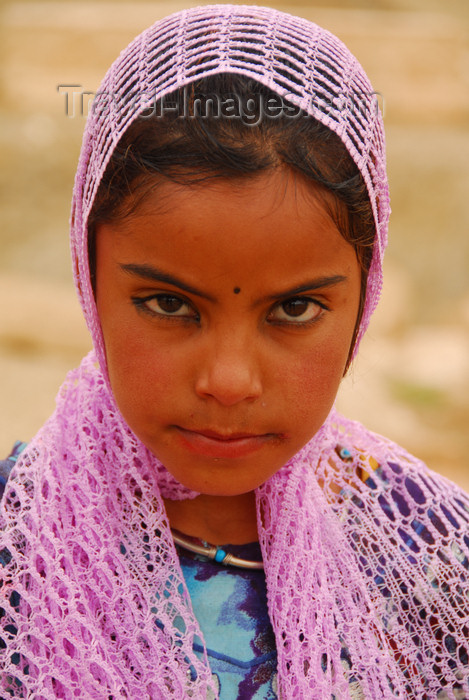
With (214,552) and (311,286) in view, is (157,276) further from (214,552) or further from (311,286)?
(214,552)

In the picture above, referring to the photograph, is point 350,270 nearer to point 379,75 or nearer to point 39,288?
point 39,288

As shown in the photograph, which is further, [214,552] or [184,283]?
[214,552]

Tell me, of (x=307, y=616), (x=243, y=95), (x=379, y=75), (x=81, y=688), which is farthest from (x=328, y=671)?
(x=379, y=75)

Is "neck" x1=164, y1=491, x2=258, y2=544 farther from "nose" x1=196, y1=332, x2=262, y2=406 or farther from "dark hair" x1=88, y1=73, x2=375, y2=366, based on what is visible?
"dark hair" x1=88, y1=73, x2=375, y2=366

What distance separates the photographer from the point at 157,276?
1.23 metres

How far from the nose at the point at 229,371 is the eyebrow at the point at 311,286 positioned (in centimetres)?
8

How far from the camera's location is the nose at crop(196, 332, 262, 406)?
1198 millimetres

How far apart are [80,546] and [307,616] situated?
0.41 metres

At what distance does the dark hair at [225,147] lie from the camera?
3.95ft

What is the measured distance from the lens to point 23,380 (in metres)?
5.54

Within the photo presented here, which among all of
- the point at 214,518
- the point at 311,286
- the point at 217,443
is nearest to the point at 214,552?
the point at 214,518

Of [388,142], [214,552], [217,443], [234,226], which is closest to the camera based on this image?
[234,226]

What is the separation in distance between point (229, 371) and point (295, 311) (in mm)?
163

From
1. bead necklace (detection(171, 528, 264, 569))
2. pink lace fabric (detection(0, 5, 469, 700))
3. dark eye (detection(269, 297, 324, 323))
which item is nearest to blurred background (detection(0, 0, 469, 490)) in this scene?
pink lace fabric (detection(0, 5, 469, 700))
